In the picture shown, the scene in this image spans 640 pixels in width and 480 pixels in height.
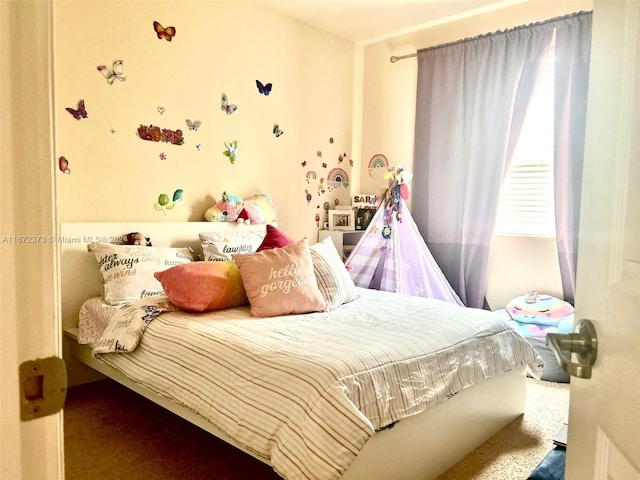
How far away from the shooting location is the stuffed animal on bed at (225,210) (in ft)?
10.5

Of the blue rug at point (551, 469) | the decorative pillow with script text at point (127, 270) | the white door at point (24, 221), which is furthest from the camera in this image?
the decorative pillow with script text at point (127, 270)

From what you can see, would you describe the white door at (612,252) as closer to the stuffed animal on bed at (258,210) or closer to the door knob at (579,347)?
the door knob at (579,347)

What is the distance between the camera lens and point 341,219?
419 cm

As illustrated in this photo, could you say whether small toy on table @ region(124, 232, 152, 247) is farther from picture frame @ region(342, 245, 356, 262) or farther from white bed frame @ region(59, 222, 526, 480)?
picture frame @ region(342, 245, 356, 262)

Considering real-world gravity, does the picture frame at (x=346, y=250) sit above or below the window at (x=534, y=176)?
below

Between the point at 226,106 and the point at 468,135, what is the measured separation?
1.86m

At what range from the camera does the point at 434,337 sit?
6.52 feet

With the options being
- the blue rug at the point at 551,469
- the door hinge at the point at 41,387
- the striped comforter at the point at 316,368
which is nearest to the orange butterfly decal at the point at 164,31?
the striped comforter at the point at 316,368

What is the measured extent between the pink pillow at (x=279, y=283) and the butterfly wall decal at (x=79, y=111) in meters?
1.22

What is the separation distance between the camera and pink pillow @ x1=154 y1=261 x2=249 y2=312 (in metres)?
2.26

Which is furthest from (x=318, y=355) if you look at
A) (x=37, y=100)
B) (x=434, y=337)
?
(x=37, y=100)

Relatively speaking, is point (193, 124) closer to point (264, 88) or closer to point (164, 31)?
point (164, 31)

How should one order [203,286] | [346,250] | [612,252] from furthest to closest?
[346,250] → [203,286] → [612,252]

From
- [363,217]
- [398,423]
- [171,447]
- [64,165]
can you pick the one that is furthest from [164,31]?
[398,423]
